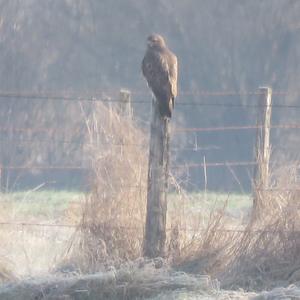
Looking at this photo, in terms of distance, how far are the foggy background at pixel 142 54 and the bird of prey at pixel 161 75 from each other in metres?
14.6

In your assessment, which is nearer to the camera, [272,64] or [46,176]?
[46,176]

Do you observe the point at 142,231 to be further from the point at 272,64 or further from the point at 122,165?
the point at 272,64

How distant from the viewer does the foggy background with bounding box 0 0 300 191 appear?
81.8 feet

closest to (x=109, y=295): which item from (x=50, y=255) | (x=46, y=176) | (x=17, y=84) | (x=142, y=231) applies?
(x=142, y=231)

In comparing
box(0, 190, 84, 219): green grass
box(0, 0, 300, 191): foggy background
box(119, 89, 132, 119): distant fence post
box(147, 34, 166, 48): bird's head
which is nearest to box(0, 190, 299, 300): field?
box(0, 190, 84, 219): green grass

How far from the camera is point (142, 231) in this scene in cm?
948

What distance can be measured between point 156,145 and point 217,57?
1763 centimetres

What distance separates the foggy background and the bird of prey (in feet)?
47.8

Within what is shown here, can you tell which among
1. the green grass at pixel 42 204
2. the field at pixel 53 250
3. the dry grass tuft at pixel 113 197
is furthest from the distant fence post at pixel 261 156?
the green grass at pixel 42 204

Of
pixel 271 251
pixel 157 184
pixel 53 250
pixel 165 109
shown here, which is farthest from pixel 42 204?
pixel 271 251

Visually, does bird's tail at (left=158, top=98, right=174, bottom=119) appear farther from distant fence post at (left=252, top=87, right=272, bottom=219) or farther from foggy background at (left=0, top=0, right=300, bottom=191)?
foggy background at (left=0, top=0, right=300, bottom=191)

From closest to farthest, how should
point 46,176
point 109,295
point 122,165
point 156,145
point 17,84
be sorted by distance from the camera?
point 109,295 < point 156,145 < point 122,165 < point 46,176 < point 17,84

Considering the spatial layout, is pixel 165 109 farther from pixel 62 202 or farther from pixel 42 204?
pixel 62 202

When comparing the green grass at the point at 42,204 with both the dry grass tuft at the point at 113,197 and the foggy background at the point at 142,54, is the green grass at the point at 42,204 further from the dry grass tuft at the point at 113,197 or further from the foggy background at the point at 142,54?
the foggy background at the point at 142,54
